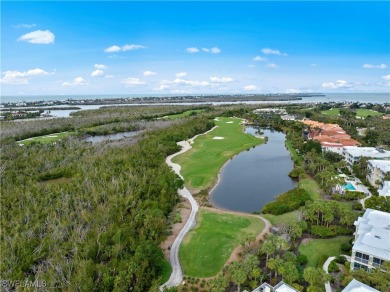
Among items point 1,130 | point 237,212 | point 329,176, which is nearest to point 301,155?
point 329,176

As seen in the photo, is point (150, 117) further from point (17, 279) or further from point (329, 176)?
point (17, 279)

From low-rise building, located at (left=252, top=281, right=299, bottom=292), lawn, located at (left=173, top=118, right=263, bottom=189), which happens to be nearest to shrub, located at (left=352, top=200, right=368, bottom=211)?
low-rise building, located at (left=252, top=281, right=299, bottom=292)

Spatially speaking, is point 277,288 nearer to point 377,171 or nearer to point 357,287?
point 357,287

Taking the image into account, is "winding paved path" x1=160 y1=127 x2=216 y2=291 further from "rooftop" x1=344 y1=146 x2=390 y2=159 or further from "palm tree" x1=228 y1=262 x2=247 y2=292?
"rooftop" x1=344 y1=146 x2=390 y2=159

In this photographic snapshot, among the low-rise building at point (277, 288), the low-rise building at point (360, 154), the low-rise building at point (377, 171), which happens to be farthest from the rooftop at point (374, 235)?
the low-rise building at point (360, 154)

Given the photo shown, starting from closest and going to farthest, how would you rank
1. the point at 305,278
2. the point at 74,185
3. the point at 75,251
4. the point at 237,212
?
the point at 305,278, the point at 75,251, the point at 237,212, the point at 74,185

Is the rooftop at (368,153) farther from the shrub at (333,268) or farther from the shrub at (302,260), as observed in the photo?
the shrub at (333,268)
